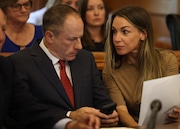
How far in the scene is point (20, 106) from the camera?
74.5 inches

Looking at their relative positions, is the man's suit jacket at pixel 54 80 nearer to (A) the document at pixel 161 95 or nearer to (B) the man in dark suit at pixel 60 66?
(B) the man in dark suit at pixel 60 66

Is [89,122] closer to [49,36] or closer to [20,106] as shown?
[20,106]

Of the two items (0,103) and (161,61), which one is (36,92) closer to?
(0,103)

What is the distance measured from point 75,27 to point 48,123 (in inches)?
19.8

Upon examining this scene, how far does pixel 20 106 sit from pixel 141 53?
85 cm

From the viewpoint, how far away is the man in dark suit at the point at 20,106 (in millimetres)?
1787

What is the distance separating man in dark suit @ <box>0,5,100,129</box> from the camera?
70.4 inches

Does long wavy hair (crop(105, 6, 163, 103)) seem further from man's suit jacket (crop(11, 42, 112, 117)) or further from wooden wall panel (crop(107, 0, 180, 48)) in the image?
wooden wall panel (crop(107, 0, 180, 48))

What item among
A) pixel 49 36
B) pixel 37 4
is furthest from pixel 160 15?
pixel 49 36

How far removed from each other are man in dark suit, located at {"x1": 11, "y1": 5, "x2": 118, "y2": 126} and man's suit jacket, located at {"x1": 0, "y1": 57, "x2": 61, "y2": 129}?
12 cm

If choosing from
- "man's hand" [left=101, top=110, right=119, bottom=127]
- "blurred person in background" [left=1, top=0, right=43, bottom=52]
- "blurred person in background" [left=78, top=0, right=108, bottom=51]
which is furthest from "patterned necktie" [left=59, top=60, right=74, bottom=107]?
"blurred person in background" [left=78, top=0, right=108, bottom=51]

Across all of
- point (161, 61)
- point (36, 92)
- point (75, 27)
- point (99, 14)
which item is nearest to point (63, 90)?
point (36, 92)

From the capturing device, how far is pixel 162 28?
5.24 meters

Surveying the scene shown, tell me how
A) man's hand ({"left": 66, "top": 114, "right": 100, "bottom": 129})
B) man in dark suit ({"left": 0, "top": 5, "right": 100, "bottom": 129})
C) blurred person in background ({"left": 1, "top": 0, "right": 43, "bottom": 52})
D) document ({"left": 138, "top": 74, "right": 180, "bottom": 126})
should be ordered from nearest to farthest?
man's hand ({"left": 66, "top": 114, "right": 100, "bottom": 129}) < man in dark suit ({"left": 0, "top": 5, "right": 100, "bottom": 129}) < document ({"left": 138, "top": 74, "right": 180, "bottom": 126}) < blurred person in background ({"left": 1, "top": 0, "right": 43, "bottom": 52})
